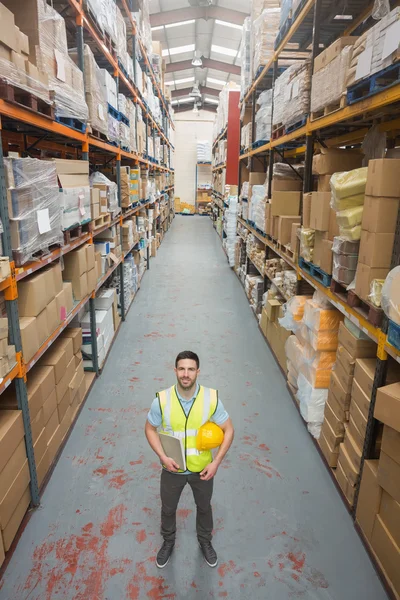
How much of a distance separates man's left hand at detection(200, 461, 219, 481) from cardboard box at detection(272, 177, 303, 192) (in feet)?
14.1

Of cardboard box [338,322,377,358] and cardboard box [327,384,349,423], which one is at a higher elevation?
cardboard box [338,322,377,358]

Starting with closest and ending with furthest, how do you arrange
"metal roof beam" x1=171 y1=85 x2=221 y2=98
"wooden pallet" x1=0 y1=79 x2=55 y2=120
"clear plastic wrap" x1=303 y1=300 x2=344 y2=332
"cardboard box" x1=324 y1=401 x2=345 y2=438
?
"wooden pallet" x1=0 y1=79 x2=55 y2=120 → "cardboard box" x1=324 y1=401 x2=345 y2=438 → "clear plastic wrap" x1=303 y1=300 x2=344 y2=332 → "metal roof beam" x1=171 y1=85 x2=221 y2=98

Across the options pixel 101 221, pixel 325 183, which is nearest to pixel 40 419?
pixel 101 221

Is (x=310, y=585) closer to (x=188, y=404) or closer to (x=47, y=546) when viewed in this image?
(x=188, y=404)

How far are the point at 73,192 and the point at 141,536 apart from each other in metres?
2.84

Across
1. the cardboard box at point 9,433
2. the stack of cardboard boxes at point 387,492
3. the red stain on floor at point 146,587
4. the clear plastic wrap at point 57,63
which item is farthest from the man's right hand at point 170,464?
the clear plastic wrap at point 57,63

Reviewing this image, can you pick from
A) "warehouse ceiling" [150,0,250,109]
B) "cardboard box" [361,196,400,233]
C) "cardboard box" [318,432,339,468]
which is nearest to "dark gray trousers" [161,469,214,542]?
"cardboard box" [318,432,339,468]

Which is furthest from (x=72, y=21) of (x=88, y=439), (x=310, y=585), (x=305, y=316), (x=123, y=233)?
(x=310, y=585)

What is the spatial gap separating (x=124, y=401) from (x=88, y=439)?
0.71 meters

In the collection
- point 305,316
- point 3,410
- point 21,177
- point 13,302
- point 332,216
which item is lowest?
point 3,410

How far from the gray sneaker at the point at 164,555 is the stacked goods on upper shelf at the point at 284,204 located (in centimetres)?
346

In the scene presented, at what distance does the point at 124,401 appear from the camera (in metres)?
4.50

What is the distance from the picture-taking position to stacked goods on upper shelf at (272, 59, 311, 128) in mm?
4258

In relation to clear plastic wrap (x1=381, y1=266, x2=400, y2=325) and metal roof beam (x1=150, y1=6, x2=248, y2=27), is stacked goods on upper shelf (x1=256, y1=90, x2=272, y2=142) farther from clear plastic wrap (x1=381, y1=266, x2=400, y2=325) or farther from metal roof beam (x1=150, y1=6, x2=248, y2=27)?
metal roof beam (x1=150, y1=6, x2=248, y2=27)
